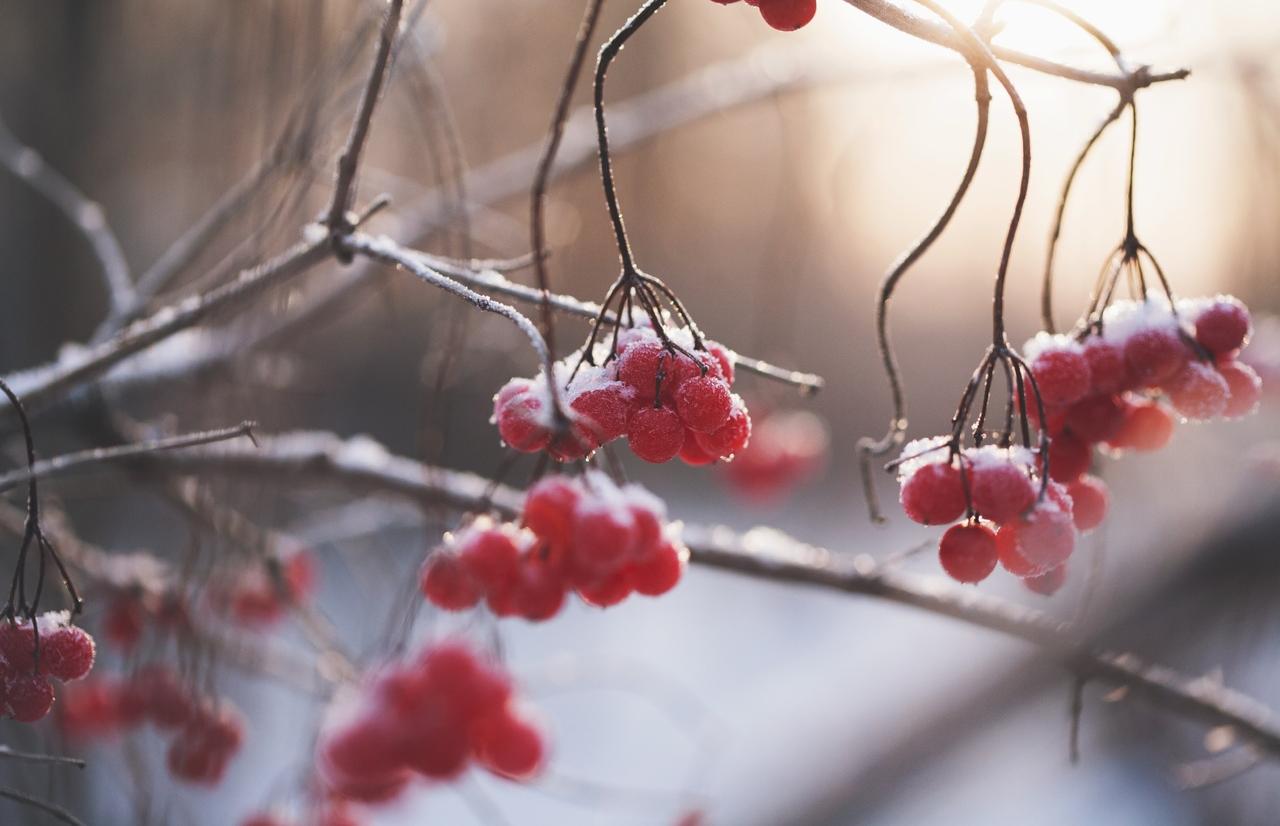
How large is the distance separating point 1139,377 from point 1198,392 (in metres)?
0.04

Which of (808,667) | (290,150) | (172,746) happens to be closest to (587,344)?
(290,150)

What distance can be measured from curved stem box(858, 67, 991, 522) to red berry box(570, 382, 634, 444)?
175 millimetres

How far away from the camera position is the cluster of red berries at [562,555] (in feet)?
1.65

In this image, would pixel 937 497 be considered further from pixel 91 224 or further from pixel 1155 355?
pixel 91 224

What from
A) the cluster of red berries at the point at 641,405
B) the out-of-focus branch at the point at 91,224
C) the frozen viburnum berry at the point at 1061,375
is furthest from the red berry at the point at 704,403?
the out-of-focus branch at the point at 91,224

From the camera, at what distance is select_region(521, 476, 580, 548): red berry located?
521mm

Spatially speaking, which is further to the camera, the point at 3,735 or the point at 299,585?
the point at 3,735

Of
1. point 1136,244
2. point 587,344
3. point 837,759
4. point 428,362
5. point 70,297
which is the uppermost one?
point 70,297

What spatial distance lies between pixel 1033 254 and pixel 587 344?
6.46 feet

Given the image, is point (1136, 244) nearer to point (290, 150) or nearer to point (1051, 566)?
point (1051, 566)

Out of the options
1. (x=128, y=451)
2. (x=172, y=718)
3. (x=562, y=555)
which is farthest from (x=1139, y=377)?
(x=172, y=718)

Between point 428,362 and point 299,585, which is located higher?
point 428,362

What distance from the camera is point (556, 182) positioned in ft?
5.28

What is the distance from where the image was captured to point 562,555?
0.54 metres
